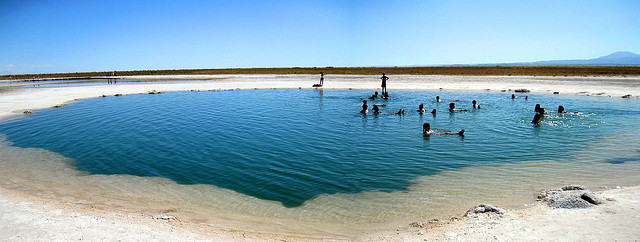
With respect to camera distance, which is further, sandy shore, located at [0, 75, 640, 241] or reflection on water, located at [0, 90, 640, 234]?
reflection on water, located at [0, 90, 640, 234]

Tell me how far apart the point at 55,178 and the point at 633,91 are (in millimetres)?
48252

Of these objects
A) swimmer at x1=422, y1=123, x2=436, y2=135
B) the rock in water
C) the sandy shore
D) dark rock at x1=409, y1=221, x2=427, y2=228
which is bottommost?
dark rock at x1=409, y1=221, x2=427, y2=228

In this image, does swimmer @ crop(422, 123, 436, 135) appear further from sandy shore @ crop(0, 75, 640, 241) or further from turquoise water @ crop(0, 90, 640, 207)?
sandy shore @ crop(0, 75, 640, 241)

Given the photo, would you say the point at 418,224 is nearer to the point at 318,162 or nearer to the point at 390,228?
the point at 390,228

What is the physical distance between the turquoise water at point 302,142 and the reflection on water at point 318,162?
0.23 feet

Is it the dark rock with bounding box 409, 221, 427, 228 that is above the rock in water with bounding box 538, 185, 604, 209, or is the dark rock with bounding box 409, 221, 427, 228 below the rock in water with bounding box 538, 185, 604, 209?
below

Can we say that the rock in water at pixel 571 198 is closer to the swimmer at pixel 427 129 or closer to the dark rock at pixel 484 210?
the dark rock at pixel 484 210

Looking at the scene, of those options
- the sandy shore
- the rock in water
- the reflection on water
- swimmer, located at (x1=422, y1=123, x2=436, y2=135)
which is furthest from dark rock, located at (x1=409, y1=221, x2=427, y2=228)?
swimmer, located at (x1=422, y1=123, x2=436, y2=135)

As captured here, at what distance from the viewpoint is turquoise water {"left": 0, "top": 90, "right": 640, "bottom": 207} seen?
1130 cm

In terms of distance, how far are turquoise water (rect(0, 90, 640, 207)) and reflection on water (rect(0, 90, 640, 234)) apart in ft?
0.23

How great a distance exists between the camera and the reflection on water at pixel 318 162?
9.13 metres

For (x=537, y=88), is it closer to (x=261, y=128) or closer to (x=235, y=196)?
(x=261, y=128)

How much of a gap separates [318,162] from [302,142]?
3.24m

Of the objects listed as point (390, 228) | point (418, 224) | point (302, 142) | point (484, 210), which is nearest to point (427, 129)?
point (302, 142)
